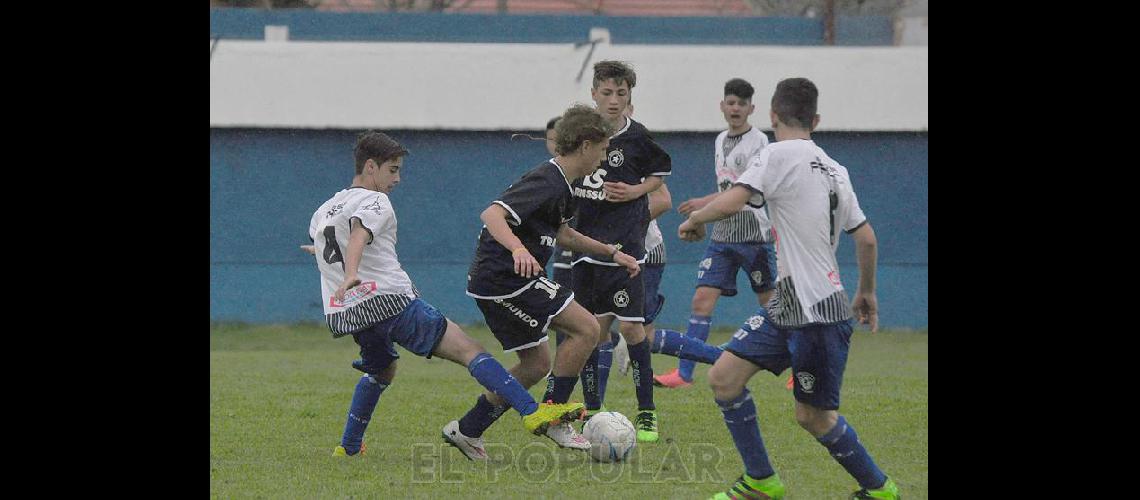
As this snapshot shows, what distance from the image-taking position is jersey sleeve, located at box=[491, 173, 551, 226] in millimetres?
6516

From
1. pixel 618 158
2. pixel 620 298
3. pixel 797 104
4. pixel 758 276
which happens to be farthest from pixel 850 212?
pixel 758 276

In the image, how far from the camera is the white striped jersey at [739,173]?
33.2 ft

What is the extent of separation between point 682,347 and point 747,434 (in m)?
2.94

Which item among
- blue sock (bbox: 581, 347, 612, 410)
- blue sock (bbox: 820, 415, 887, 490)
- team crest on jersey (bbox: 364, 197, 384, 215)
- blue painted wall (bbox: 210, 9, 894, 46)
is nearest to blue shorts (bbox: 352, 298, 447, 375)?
team crest on jersey (bbox: 364, 197, 384, 215)

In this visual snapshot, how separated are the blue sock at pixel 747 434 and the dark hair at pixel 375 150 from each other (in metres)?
2.27

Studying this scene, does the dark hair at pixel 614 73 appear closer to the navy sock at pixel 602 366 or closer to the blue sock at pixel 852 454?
the navy sock at pixel 602 366

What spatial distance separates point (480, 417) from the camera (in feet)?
22.4

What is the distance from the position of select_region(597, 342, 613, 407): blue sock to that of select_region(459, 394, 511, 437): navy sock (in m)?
1.62

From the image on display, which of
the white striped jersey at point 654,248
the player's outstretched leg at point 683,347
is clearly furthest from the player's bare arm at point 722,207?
the white striped jersey at point 654,248

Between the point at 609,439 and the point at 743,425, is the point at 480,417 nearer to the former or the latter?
the point at 609,439

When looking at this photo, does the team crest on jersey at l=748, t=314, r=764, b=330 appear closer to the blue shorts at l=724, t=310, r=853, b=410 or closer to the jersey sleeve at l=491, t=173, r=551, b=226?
the blue shorts at l=724, t=310, r=853, b=410

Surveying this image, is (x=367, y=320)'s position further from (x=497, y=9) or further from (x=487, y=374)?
(x=497, y=9)

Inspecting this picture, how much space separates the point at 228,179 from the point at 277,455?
30.0ft
